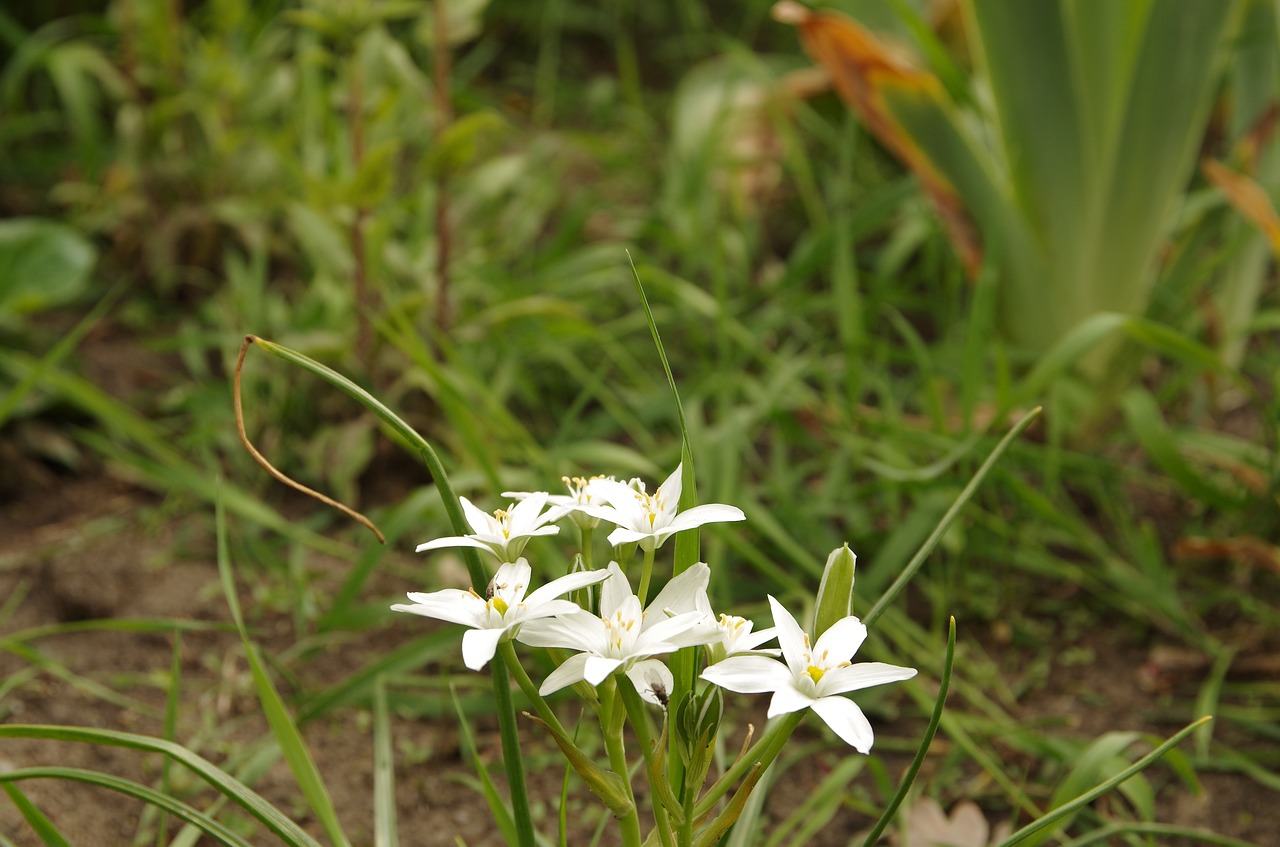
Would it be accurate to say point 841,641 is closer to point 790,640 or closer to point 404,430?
point 790,640

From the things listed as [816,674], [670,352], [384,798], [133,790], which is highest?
[816,674]

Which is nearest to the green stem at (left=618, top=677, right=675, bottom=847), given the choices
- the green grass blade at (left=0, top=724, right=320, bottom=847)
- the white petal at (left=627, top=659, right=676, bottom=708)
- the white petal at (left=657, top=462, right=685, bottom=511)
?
the white petal at (left=627, top=659, right=676, bottom=708)

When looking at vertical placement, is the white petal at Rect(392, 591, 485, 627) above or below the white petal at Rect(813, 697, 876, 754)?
above

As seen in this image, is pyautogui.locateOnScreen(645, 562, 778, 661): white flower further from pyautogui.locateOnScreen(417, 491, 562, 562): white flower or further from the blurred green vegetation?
the blurred green vegetation

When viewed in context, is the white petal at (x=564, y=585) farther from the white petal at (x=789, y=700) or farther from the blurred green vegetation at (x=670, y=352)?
the blurred green vegetation at (x=670, y=352)

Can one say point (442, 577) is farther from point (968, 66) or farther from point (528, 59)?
point (528, 59)

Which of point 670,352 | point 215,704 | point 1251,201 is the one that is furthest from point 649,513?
point 670,352

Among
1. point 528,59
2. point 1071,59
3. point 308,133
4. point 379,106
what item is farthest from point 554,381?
point 528,59

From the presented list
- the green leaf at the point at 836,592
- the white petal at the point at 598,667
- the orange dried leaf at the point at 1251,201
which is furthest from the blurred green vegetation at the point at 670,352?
the white petal at the point at 598,667
